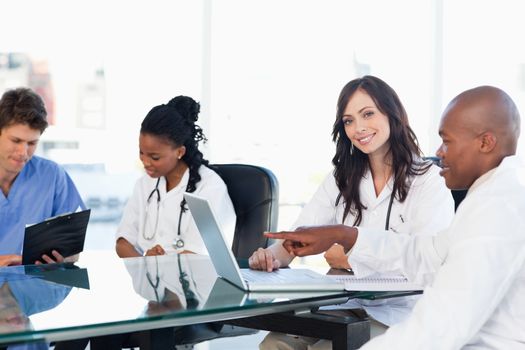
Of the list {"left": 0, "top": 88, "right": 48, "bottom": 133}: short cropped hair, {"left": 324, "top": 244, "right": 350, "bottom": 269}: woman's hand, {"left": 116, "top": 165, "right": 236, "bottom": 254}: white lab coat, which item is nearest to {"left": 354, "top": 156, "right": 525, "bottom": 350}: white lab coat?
{"left": 324, "top": 244, "right": 350, "bottom": 269}: woman's hand

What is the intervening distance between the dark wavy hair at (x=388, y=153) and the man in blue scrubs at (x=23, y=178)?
1.07m

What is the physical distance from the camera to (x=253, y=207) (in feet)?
9.96

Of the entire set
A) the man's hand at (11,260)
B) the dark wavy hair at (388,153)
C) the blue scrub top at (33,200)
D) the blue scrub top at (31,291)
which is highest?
the dark wavy hair at (388,153)

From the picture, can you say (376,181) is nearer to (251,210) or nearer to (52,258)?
(251,210)

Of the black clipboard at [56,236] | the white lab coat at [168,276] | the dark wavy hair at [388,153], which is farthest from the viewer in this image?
the dark wavy hair at [388,153]

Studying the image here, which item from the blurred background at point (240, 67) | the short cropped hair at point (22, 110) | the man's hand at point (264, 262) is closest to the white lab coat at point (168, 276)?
the man's hand at point (264, 262)

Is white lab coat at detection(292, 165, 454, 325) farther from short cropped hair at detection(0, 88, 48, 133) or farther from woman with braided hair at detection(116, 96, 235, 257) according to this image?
short cropped hair at detection(0, 88, 48, 133)

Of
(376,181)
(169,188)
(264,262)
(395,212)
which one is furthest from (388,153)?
(169,188)

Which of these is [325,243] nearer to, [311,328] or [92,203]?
[311,328]

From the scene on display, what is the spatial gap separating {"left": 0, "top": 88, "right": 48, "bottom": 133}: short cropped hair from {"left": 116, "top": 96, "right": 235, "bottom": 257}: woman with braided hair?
1.24ft

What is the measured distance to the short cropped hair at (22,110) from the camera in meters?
3.00

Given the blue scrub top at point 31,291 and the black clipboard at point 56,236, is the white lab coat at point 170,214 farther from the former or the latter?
the blue scrub top at point 31,291

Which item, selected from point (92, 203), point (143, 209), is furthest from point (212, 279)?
point (92, 203)

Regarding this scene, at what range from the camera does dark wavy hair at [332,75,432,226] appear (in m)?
2.65
